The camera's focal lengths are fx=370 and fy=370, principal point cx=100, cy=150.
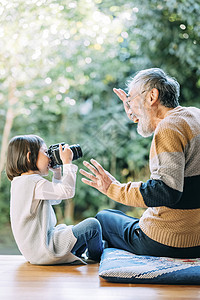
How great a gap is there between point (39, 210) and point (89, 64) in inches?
50.4

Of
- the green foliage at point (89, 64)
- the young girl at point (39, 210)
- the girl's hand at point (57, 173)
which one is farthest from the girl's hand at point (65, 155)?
the green foliage at point (89, 64)

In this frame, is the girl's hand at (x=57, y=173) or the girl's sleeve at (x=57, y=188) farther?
the girl's hand at (x=57, y=173)

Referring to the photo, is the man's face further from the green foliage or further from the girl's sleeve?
the green foliage

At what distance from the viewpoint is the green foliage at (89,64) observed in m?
2.55

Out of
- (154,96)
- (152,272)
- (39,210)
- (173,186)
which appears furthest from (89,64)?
(152,272)

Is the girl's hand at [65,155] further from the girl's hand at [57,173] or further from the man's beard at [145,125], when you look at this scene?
the man's beard at [145,125]

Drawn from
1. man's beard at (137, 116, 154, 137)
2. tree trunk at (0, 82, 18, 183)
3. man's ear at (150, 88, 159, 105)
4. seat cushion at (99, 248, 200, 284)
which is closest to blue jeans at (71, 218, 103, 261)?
seat cushion at (99, 248, 200, 284)

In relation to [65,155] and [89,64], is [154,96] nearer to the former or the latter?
[65,155]

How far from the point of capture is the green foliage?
2.55 metres

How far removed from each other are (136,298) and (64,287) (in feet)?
0.97

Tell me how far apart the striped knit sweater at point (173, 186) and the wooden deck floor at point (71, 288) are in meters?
0.24

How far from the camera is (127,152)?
2.66 meters

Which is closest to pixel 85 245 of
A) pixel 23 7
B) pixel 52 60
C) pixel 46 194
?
pixel 46 194

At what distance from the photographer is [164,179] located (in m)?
1.37
